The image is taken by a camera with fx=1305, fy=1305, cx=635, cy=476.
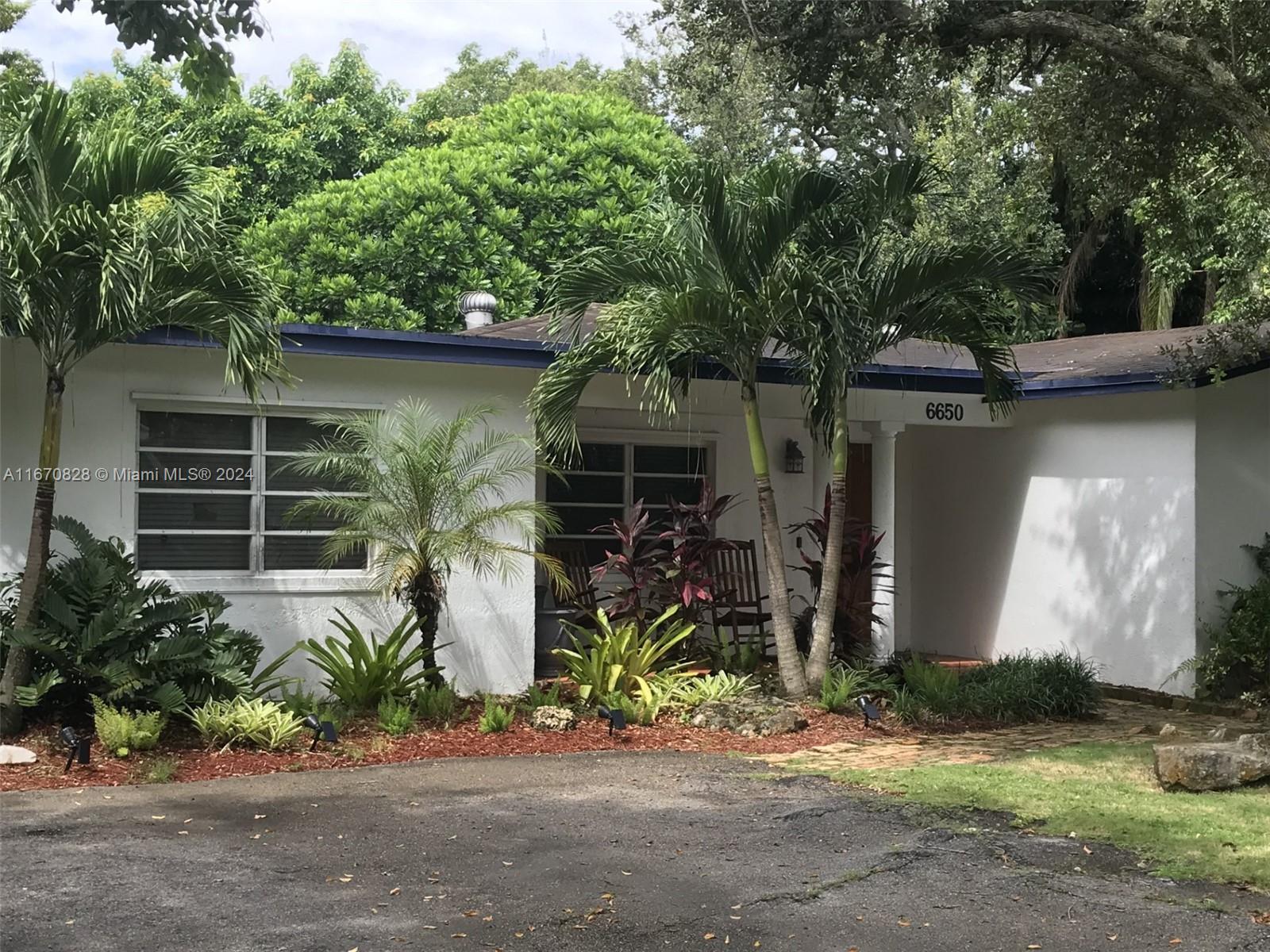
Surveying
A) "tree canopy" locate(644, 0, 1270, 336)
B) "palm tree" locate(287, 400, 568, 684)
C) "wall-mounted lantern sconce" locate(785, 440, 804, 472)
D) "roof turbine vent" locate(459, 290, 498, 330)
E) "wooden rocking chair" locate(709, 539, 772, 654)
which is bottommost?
"wooden rocking chair" locate(709, 539, 772, 654)

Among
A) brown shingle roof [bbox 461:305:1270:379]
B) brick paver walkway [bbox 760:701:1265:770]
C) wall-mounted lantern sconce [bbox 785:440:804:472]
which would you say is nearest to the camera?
brick paver walkway [bbox 760:701:1265:770]

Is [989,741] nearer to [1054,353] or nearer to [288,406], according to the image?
[288,406]

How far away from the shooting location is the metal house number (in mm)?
12578

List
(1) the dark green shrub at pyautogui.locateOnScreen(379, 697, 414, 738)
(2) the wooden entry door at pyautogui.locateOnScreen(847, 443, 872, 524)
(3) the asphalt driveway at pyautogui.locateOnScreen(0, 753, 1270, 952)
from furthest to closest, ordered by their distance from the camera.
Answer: (2) the wooden entry door at pyautogui.locateOnScreen(847, 443, 872, 524)
(1) the dark green shrub at pyautogui.locateOnScreen(379, 697, 414, 738)
(3) the asphalt driveway at pyautogui.locateOnScreen(0, 753, 1270, 952)

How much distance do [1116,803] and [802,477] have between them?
7.54 meters

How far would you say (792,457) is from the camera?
1398 cm

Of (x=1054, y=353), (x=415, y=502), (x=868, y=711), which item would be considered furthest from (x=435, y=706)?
(x=1054, y=353)

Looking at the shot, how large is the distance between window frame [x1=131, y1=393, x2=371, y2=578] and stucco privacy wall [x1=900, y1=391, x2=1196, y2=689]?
657 cm

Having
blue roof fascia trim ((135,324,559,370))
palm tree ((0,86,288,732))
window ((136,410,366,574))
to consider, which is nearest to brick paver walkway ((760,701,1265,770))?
blue roof fascia trim ((135,324,559,370))

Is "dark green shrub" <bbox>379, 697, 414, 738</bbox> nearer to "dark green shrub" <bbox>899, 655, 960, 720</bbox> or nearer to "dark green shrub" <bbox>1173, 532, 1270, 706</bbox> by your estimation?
"dark green shrub" <bbox>899, 655, 960, 720</bbox>

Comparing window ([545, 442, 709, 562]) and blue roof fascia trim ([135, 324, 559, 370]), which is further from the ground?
blue roof fascia trim ([135, 324, 559, 370])

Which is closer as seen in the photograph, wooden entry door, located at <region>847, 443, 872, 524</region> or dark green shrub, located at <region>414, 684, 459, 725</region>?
dark green shrub, located at <region>414, 684, 459, 725</region>

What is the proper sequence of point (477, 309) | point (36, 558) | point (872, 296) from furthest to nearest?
point (477, 309), point (872, 296), point (36, 558)

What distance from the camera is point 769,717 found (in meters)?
9.27
